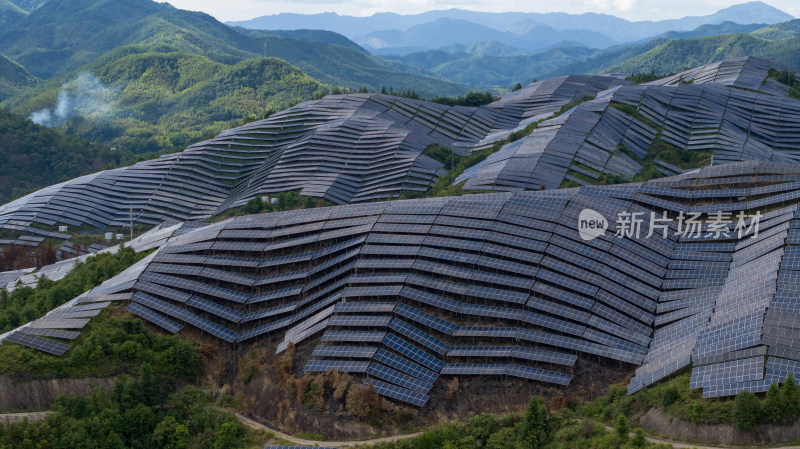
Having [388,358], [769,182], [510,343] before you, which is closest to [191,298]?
[388,358]

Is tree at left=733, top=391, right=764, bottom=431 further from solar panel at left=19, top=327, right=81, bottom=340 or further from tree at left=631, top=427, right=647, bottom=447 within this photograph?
solar panel at left=19, top=327, right=81, bottom=340

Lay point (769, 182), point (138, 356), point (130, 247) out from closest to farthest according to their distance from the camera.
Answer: point (138, 356) < point (769, 182) < point (130, 247)

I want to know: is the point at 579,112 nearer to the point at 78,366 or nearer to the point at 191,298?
the point at 191,298

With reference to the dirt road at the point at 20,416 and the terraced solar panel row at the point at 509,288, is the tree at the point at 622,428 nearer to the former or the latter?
the terraced solar panel row at the point at 509,288

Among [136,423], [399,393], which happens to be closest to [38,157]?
[136,423]

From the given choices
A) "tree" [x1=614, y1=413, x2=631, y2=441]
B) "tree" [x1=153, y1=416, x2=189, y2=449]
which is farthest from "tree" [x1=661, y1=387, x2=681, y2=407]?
"tree" [x1=153, y1=416, x2=189, y2=449]

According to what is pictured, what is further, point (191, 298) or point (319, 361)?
point (191, 298)
